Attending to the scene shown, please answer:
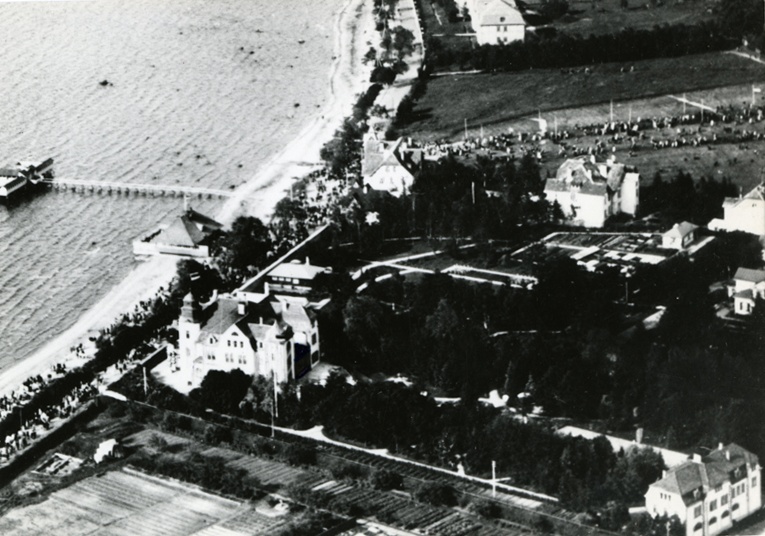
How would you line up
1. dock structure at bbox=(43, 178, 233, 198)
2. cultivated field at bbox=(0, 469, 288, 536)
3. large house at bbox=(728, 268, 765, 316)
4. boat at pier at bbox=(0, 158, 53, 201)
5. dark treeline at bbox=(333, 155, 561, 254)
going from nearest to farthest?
cultivated field at bbox=(0, 469, 288, 536), large house at bbox=(728, 268, 765, 316), dark treeline at bbox=(333, 155, 561, 254), dock structure at bbox=(43, 178, 233, 198), boat at pier at bbox=(0, 158, 53, 201)

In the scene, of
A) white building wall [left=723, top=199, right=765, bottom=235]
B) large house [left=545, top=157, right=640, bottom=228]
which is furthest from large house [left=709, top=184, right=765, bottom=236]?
large house [left=545, top=157, right=640, bottom=228]

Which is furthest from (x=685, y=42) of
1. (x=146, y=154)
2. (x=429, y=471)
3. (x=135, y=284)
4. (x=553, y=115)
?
(x=429, y=471)

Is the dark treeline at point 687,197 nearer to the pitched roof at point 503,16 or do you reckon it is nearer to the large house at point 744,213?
the large house at point 744,213

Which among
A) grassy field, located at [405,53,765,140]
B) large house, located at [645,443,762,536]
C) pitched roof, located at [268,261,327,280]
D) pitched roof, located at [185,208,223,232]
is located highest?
grassy field, located at [405,53,765,140]

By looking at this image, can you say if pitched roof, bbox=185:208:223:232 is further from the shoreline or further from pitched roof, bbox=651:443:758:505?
pitched roof, bbox=651:443:758:505

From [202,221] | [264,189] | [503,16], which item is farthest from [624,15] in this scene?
[202,221]

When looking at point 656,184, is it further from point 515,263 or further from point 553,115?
point 553,115
